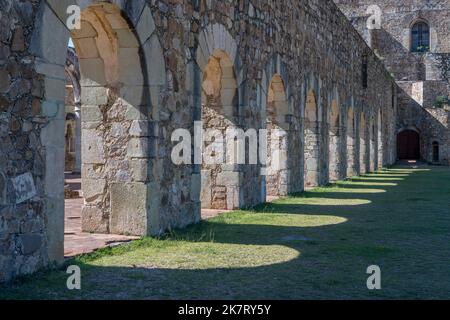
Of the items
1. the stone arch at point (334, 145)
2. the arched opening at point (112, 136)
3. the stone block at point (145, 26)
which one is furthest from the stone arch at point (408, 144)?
the arched opening at point (112, 136)

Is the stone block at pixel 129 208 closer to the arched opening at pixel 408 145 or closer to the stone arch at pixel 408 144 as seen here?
the stone arch at pixel 408 144

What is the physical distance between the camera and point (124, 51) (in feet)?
19.5

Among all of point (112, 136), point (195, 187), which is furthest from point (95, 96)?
point (195, 187)

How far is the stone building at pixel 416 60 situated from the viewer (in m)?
33.5

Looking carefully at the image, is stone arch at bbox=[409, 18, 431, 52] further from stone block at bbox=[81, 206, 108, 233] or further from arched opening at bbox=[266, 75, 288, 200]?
stone block at bbox=[81, 206, 108, 233]

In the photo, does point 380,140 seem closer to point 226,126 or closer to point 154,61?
point 226,126

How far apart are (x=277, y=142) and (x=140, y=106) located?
18.6ft

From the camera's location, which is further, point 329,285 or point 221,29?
point 221,29

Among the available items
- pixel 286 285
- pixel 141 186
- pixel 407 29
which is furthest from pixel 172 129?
pixel 407 29

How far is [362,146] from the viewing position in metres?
21.6

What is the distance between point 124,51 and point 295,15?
6.67 meters
